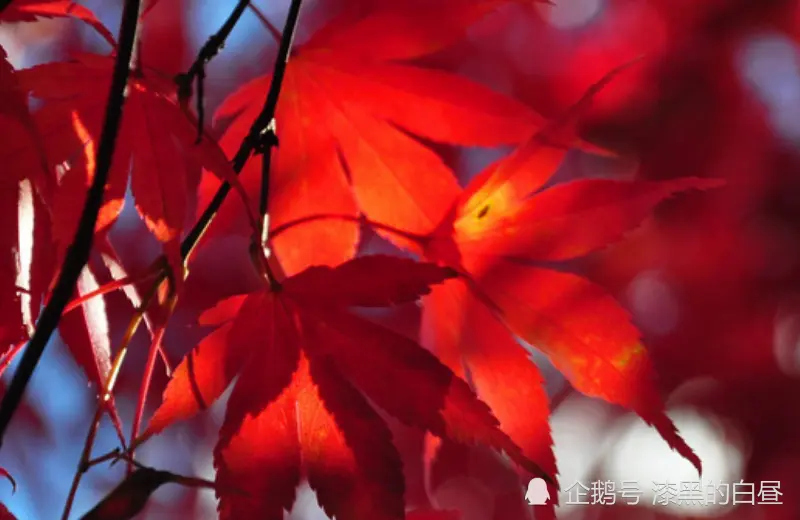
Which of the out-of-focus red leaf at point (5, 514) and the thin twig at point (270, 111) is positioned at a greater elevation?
the thin twig at point (270, 111)

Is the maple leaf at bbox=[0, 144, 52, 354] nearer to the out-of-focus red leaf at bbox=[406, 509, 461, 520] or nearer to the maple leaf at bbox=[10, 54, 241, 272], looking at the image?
the maple leaf at bbox=[10, 54, 241, 272]

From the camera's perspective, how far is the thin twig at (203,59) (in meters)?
0.49

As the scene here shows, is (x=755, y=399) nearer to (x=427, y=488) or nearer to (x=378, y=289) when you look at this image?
(x=427, y=488)

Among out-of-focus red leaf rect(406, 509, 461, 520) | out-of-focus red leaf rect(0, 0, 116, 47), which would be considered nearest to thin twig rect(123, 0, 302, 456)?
out-of-focus red leaf rect(0, 0, 116, 47)

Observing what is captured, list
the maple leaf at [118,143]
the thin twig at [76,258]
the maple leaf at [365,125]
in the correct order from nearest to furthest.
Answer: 1. the thin twig at [76,258]
2. the maple leaf at [118,143]
3. the maple leaf at [365,125]

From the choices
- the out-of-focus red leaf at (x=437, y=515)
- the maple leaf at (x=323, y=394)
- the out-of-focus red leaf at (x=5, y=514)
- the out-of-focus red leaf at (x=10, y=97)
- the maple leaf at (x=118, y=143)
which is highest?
the maple leaf at (x=118, y=143)

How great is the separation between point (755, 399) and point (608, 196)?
245 cm

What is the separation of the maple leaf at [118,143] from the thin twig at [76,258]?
0.09 meters

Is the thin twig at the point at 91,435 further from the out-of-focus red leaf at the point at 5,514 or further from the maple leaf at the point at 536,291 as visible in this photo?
the maple leaf at the point at 536,291

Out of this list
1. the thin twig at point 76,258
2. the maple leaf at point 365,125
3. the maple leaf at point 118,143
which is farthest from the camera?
the maple leaf at point 365,125

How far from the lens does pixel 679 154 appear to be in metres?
2.39

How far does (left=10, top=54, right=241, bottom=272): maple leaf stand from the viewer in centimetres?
41

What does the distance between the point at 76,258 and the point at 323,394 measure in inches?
7.3

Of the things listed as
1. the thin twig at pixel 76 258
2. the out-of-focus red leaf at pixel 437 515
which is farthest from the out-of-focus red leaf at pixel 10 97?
the out-of-focus red leaf at pixel 437 515
